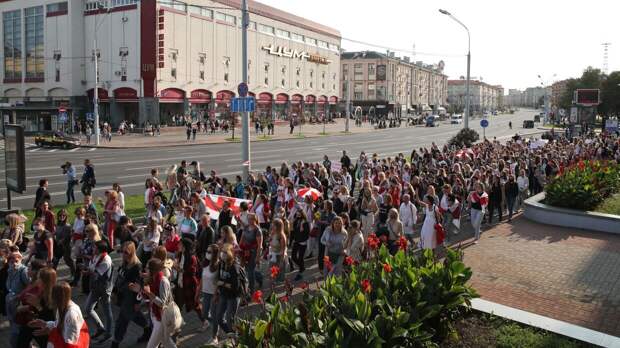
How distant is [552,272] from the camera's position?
11617mm

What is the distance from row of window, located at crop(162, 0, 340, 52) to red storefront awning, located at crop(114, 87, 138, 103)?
9797mm

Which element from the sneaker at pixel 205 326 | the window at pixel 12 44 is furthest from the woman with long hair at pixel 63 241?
the window at pixel 12 44

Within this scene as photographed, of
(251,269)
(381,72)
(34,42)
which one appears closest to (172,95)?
(34,42)

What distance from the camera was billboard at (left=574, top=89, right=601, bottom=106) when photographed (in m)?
59.5

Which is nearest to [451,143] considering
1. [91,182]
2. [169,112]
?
[91,182]

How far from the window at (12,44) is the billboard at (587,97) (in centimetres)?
6423

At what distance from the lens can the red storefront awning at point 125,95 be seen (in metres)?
60.9

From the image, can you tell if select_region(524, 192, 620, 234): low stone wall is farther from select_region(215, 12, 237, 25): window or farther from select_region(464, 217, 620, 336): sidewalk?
select_region(215, 12, 237, 25): window

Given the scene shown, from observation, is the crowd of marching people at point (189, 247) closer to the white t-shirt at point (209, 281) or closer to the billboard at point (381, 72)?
the white t-shirt at point (209, 281)

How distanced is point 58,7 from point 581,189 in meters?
63.5

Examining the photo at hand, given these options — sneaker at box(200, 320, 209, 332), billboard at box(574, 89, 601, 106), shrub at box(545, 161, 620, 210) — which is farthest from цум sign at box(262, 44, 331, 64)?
sneaker at box(200, 320, 209, 332)

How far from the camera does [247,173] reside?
1794cm

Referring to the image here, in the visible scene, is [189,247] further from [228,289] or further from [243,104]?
[243,104]

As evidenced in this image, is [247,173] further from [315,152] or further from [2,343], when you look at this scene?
[315,152]
